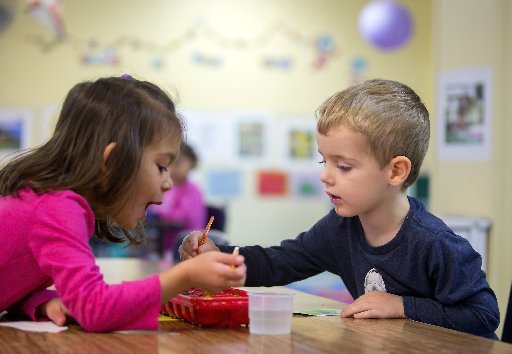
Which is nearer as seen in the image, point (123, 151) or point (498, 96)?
point (123, 151)

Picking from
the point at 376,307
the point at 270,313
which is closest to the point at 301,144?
the point at 376,307

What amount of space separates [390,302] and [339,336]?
285mm

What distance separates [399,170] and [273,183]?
5408 mm

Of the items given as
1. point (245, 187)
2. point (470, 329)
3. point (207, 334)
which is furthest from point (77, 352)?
point (245, 187)

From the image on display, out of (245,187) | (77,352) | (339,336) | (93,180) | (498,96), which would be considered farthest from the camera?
(245,187)

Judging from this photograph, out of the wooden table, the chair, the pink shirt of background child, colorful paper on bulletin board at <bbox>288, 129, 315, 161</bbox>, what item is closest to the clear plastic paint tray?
the wooden table

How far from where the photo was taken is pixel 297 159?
7152 mm

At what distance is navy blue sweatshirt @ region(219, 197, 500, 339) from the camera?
151cm

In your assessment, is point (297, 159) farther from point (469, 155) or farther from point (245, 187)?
point (469, 155)

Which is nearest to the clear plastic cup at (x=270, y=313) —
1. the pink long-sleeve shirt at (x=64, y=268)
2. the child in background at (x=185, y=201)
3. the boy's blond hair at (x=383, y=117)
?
the pink long-sleeve shirt at (x=64, y=268)

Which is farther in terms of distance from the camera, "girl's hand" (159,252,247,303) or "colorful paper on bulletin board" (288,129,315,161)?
"colorful paper on bulletin board" (288,129,315,161)

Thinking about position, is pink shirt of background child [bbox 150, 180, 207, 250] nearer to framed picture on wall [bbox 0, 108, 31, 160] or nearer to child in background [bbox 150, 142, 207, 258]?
child in background [bbox 150, 142, 207, 258]

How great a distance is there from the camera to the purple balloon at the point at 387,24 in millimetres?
6031

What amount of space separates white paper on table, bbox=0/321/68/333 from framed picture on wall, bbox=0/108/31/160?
544 centimetres
